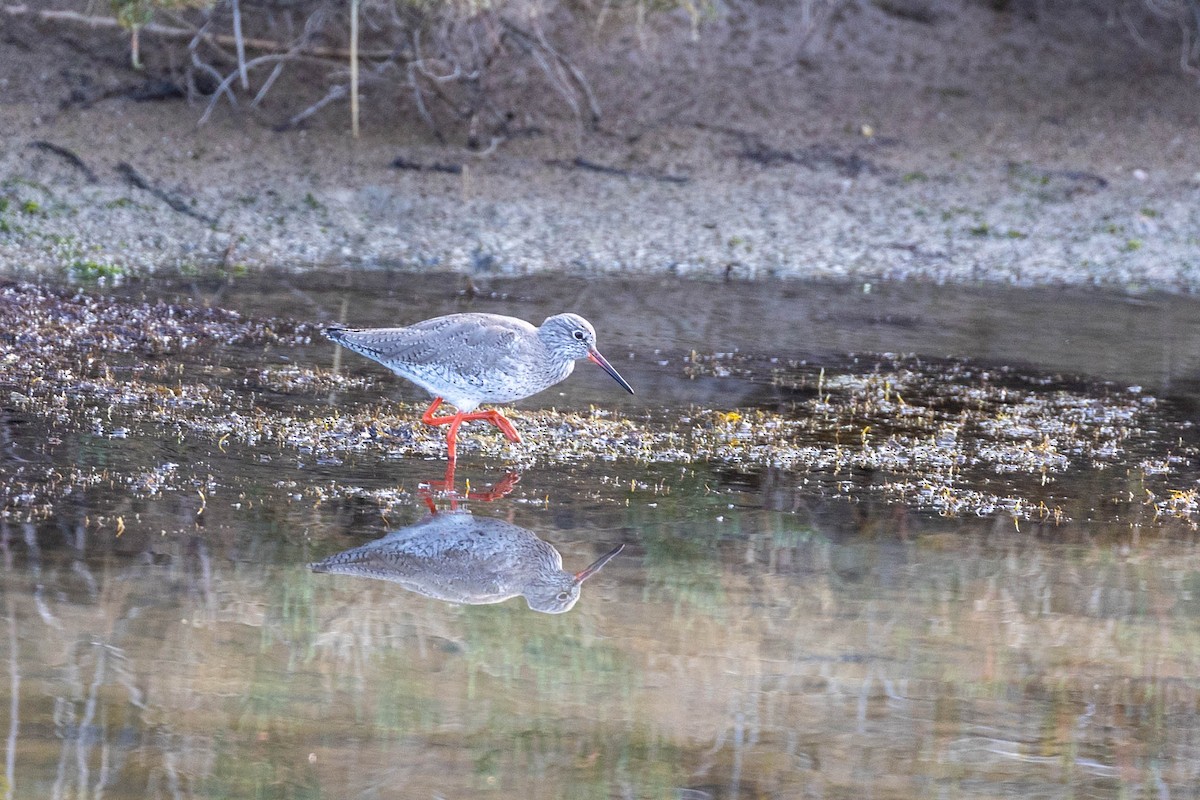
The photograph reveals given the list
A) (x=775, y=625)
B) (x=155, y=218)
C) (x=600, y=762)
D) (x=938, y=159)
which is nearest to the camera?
(x=600, y=762)

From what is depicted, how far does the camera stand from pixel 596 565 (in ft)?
19.1

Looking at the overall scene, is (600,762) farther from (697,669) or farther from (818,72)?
(818,72)

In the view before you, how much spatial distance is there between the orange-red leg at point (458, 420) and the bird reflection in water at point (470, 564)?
3.43 ft

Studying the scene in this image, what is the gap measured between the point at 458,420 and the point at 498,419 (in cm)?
26

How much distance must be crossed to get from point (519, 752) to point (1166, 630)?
265 cm

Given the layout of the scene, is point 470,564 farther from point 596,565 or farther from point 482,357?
point 482,357

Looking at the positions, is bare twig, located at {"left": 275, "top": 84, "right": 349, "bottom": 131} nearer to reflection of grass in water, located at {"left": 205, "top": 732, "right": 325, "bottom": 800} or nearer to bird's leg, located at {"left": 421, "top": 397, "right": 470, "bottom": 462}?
bird's leg, located at {"left": 421, "top": 397, "right": 470, "bottom": 462}

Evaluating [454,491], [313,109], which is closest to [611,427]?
[454,491]

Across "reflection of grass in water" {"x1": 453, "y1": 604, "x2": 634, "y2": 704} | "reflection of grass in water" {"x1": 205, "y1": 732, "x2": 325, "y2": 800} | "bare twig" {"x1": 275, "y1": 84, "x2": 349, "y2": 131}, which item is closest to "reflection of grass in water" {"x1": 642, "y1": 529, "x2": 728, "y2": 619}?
"reflection of grass in water" {"x1": 453, "y1": 604, "x2": 634, "y2": 704}

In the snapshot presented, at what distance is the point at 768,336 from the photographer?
34.6 feet

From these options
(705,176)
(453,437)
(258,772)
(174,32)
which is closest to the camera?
(258,772)

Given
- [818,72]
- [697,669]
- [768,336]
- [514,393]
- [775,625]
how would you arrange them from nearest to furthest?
[697,669] → [775,625] → [514,393] → [768,336] → [818,72]

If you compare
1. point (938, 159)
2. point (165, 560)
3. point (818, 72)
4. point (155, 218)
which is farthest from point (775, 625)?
point (818, 72)

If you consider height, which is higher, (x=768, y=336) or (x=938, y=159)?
(x=938, y=159)
